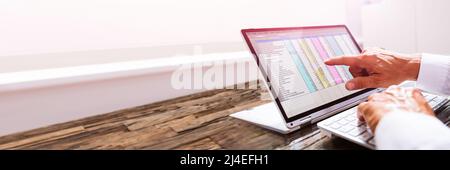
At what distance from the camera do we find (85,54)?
1009 mm

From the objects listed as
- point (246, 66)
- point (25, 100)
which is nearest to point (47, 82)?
point (25, 100)

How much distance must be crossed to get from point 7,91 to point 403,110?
105 cm

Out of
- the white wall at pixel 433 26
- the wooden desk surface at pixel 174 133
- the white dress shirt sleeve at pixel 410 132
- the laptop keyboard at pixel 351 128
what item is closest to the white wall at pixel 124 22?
the wooden desk surface at pixel 174 133

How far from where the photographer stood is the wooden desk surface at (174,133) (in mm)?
631

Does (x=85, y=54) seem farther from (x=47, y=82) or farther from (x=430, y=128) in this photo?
(x=430, y=128)

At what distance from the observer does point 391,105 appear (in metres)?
0.57

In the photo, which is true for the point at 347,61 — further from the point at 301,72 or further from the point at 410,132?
the point at 410,132

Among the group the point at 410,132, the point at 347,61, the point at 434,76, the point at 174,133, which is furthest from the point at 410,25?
the point at 174,133

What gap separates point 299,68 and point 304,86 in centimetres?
6

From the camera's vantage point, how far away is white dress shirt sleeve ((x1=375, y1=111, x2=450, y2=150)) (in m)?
0.48

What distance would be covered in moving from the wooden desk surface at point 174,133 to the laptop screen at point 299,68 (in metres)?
0.08

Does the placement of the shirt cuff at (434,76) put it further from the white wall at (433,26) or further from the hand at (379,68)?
the white wall at (433,26)

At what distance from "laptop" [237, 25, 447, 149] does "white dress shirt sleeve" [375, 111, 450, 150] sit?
38mm
